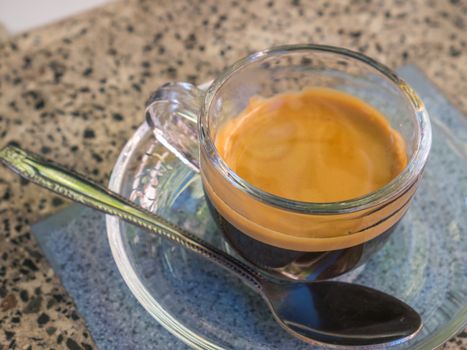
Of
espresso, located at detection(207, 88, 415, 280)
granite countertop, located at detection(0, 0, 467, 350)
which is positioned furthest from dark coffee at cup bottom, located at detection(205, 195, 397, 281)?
granite countertop, located at detection(0, 0, 467, 350)

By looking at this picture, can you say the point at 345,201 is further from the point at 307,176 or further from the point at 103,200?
the point at 103,200

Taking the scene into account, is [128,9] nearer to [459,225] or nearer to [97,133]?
[97,133]

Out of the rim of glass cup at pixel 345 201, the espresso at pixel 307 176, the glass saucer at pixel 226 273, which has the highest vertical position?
the rim of glass cup at pixel 345 201

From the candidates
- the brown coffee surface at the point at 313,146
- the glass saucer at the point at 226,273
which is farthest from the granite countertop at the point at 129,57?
the brown coffee surface at the point at 313,146

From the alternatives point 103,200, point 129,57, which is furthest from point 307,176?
point 129,57

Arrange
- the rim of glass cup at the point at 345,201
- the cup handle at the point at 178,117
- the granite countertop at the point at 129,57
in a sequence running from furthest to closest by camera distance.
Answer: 1. the granite countertop at the point at 129,57
2. the cup handle at the point at 178,117
3. the rim of glass cup at the point at 345,201

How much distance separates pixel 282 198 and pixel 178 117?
0.56ft

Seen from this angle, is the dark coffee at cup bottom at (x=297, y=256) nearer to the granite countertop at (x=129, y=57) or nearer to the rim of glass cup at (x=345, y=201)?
the rim of glass cup at (x=345, y=201)

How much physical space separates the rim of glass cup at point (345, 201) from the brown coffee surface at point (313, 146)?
0.05 meters

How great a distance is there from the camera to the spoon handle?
1.84ft

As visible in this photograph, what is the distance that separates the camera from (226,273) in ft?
1.95

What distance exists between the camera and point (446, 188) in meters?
0.66

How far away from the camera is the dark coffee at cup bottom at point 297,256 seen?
1.70 ft

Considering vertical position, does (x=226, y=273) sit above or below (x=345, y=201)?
below
